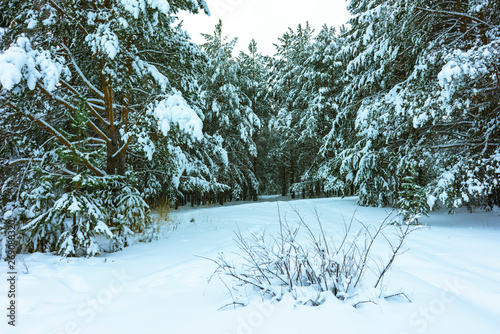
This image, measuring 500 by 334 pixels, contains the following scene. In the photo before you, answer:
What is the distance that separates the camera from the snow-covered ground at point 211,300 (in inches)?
76.6

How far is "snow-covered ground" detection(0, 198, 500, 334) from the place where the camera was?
1.95 metres

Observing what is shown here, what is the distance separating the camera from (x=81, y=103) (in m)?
4.54

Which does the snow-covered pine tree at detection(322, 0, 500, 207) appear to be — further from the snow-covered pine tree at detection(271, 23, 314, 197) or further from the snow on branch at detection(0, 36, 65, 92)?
the snow-covered pine tree at detection(271, 23, 314, 197)

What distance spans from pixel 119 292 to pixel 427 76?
303 inches

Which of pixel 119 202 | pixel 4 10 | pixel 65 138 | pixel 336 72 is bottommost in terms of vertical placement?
pixel 119 202

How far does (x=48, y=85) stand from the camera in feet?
13.3

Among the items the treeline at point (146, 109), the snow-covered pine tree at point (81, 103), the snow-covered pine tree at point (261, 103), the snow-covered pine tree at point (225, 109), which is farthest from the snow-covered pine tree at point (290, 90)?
the snow-covered pine tree at point (81, 103)

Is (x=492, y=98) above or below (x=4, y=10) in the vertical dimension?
below

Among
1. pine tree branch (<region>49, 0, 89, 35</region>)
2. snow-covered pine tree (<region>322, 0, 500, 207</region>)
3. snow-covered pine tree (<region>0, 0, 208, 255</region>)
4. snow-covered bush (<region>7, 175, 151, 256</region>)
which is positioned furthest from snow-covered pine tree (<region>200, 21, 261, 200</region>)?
snow-covered bush (<region>7, 175, 151, 256</region>)

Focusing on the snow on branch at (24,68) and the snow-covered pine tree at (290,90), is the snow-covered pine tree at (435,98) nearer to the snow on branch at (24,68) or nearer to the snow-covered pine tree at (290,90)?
the snow on branch at (24,68)

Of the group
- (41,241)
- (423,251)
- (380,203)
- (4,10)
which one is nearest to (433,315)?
(423,251)

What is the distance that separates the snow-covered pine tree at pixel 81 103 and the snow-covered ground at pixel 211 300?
0.70 meters

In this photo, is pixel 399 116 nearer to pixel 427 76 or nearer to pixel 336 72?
pixel 427 76

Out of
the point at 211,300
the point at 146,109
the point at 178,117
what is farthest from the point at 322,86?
the point at 211,300
